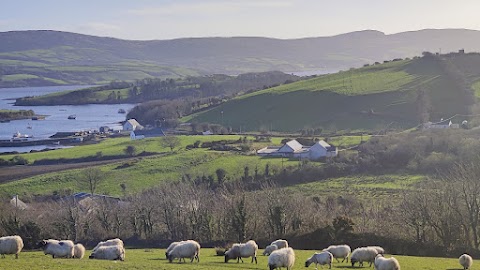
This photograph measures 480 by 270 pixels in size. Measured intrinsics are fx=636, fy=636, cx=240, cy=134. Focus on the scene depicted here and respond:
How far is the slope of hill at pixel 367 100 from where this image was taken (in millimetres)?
111750

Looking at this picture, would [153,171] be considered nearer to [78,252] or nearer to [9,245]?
[78,252]

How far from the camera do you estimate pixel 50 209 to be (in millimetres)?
51250

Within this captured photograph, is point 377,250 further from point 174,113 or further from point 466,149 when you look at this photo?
point 174,113

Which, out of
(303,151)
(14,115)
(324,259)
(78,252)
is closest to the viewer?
(324,259)

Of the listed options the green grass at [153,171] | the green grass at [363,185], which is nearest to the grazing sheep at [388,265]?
the green grass at [363,185]

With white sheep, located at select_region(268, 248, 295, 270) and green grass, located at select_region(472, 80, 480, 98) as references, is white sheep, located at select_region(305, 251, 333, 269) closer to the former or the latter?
white sheep, located at select_region(268, 248, 295, 270)

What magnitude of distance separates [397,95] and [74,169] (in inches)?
2619

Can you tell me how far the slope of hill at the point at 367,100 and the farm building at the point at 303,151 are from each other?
25.1 metres

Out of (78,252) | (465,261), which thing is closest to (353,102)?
(465,261)

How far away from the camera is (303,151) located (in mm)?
A: 83125

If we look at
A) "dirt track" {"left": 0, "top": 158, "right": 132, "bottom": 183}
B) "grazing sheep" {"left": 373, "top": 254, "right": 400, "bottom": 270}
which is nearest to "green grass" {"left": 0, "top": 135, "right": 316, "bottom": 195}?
"dirt track" {"left": 0, "top": 158, "right": 132, "bottom": 183}

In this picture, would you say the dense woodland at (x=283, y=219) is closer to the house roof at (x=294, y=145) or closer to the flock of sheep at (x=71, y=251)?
the flock of sheep at (x=71, y=251)

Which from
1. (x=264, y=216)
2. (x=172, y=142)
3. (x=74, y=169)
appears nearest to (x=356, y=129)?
(x=172, y=142)

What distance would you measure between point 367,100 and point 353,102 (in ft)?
8.70
